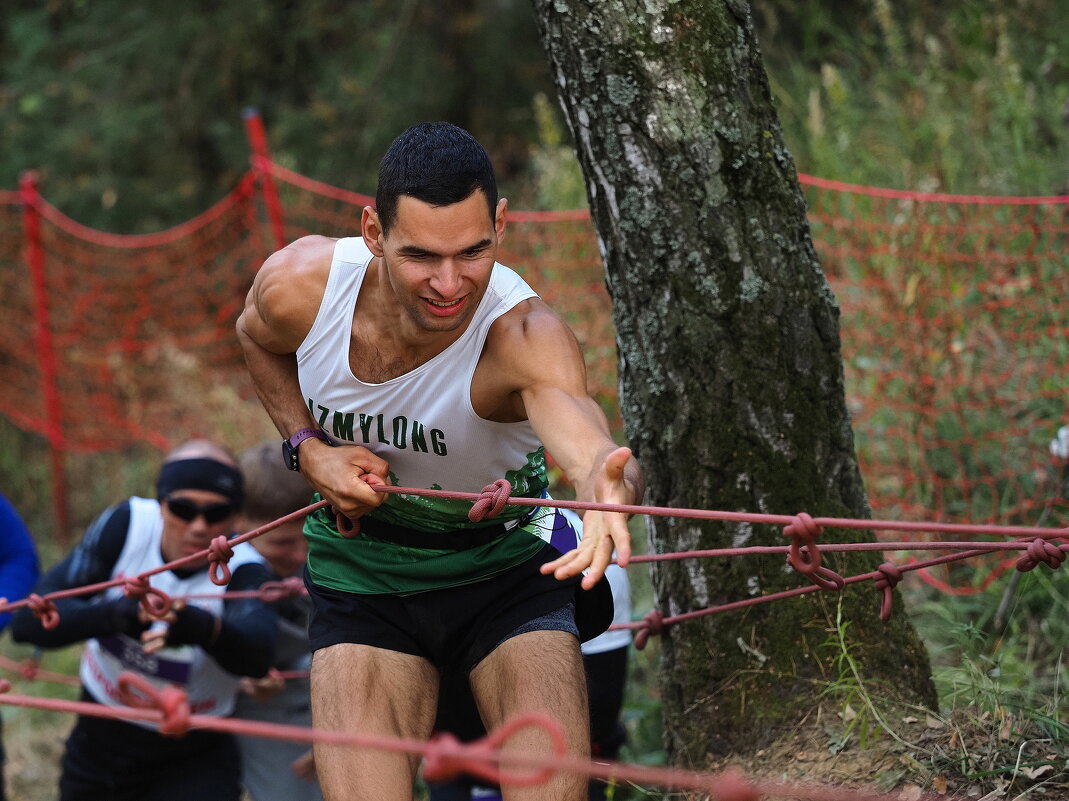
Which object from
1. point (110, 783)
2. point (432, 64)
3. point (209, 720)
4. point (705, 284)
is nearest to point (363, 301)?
point (705, 284)

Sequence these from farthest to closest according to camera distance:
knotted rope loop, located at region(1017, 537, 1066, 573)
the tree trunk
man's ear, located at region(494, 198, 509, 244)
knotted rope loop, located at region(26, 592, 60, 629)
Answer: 1. knotted rope loop, located at region(26, 592, 60, 629)
2. the tree trunk
3. man's ear, located at region(494, 198, 509, 244)
4. knotted rope loop, located at region(1017, 537, 1066, 573)

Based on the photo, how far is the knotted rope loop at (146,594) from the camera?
3.20 m

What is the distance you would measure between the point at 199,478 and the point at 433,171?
5.81 ft

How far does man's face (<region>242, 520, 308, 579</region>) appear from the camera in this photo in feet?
13.4

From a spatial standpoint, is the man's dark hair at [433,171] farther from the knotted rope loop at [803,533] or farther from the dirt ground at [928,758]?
the dirt ground at [928,758]

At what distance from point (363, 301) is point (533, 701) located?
38.2 inches

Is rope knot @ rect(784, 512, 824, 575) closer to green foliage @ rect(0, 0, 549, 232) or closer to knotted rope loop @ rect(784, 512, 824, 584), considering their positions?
knotted rope loop @ rect(784, 512, 824, 584)

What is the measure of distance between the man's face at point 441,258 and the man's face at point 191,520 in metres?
1.58

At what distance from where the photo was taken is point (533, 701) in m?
2.42

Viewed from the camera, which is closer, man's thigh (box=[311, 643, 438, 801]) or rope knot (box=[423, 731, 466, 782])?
rope knot (box=[423, 731, 466, 782])

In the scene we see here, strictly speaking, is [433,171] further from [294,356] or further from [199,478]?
[199,478]

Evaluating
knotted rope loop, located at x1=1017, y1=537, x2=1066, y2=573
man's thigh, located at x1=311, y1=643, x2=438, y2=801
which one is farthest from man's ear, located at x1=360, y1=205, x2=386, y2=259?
knotted rope loop, located at x1=1017, y1=537, x2=1066, y2=573

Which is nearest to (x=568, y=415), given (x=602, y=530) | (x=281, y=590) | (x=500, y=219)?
(x=602, y=530)

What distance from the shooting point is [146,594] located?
10.9 feet
